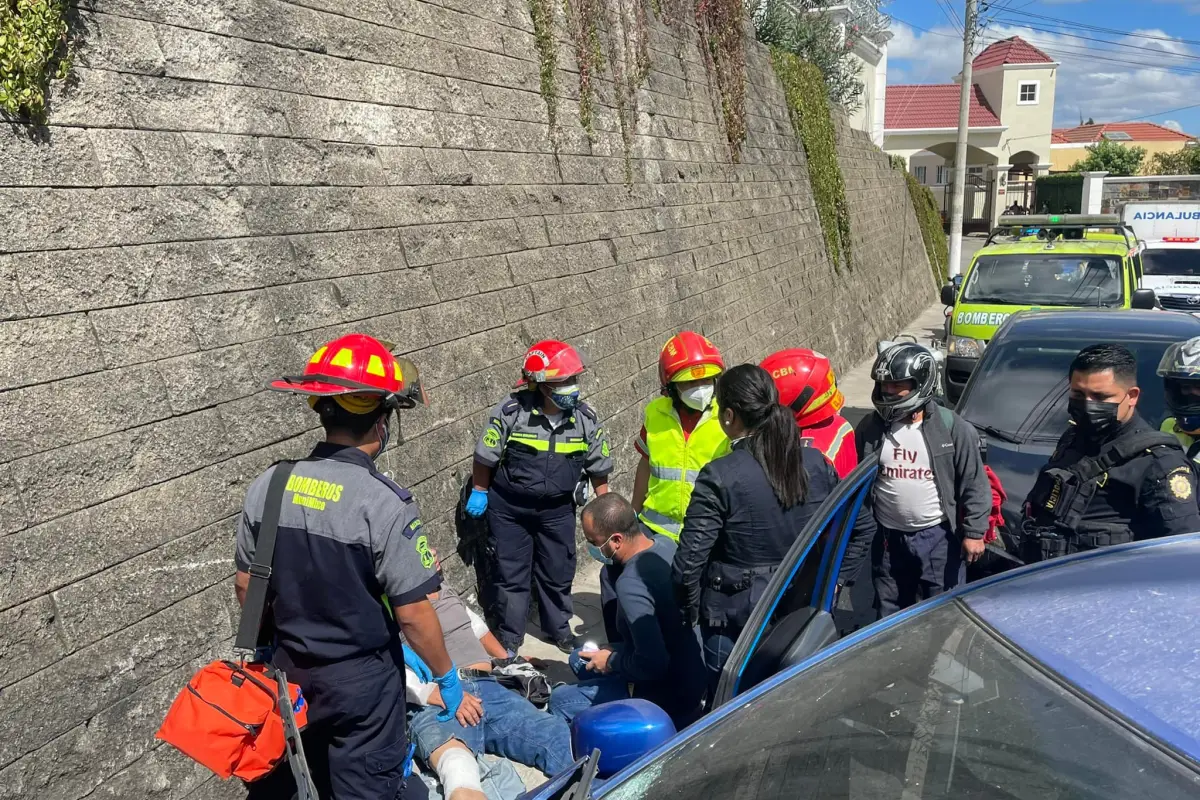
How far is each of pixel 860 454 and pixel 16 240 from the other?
11.7 feet

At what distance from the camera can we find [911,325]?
1820 cm

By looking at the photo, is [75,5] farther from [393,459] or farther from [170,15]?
[393,459]

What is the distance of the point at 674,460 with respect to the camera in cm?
423

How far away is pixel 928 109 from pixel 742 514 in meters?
39.0

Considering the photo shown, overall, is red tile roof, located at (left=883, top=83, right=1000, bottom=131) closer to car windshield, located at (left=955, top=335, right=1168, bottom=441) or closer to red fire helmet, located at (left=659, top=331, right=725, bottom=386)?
car windshield, located at (left=955, top=335, right=1168, bottom=441)

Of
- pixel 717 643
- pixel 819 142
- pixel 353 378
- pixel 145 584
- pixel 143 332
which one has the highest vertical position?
pixel 819 142

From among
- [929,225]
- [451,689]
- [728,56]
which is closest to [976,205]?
[929,225]

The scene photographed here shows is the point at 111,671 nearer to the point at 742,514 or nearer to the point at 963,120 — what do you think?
the point at 742,514

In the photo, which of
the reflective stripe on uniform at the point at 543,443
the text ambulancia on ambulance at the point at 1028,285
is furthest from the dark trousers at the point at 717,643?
the text ambulancia on ambulance at the point at 1028,285

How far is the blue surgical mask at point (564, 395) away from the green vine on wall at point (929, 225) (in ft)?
A: 56.8

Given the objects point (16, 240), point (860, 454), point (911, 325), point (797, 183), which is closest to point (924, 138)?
point (911, 325)

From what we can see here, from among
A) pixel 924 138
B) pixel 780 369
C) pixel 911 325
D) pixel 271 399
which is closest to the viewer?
pixel 271 399

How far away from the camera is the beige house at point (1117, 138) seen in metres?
56.5

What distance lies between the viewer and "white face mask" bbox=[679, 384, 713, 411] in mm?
4223
